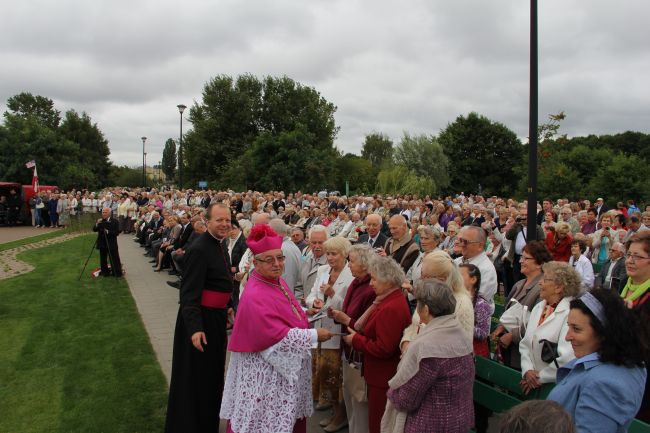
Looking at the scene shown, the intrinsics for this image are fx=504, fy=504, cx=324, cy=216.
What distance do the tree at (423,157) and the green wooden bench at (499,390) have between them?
4424 centimetres

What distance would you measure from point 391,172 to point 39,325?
3250cm

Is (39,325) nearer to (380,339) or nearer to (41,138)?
(380,339)

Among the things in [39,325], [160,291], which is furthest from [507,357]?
[160,291]

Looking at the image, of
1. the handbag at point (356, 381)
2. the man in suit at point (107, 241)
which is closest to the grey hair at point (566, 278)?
the handbag at point (356, 381)

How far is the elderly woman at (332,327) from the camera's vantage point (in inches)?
209

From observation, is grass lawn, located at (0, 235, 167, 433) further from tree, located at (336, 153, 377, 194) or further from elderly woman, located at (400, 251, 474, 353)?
tree, located at (336, 153, 377, 194)

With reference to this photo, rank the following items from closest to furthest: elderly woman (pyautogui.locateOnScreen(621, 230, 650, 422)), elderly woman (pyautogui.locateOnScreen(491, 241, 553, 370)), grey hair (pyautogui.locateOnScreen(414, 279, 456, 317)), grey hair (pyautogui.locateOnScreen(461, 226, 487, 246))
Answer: grey hair (pyautogui.locateOnScreen(414, 279, 456, 317)) < elderly woman (pyautogui.locateOnScreen(621, 230, 650, 422)) < elderly woman (pyautogui.locateOnScreen(491, 241, 553, 370)) < grey hair (pyautogui.locateOnScreen(461, 226, 487, 246))

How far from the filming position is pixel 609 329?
249 cm

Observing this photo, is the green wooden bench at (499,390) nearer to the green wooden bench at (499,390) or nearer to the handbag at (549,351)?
the green wooden bench at (499,390)

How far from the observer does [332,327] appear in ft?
17.7

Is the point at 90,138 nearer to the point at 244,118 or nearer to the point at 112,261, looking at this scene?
the point at 244,118

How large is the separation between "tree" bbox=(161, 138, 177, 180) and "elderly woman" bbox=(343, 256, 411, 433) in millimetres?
85926

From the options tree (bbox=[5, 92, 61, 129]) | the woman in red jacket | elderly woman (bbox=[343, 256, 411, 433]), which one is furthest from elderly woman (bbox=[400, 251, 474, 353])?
tree (bbox=[5, 92, 61, 129])

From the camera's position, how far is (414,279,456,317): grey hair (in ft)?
10.6
